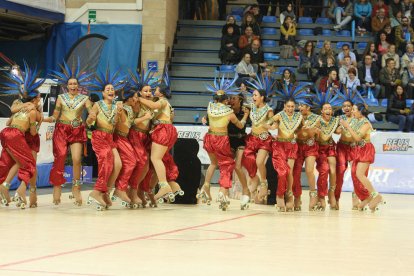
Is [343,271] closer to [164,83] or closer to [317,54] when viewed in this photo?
[164,83]

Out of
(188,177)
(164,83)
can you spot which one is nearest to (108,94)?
(164,83)

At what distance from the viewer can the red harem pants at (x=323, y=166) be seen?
43.2ft

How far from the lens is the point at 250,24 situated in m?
22.7

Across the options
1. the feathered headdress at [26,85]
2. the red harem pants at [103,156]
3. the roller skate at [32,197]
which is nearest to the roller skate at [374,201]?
the red harem pants at [103,156]

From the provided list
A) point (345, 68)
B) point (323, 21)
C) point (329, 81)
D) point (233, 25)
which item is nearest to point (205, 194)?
point (329, 81)

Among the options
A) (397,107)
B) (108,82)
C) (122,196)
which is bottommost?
(122,196)

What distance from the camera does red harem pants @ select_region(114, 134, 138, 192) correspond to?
39.8 ft

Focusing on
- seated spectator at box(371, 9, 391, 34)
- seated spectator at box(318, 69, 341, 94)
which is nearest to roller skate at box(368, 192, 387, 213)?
seated spectator at box(318, 69, 341, 94)

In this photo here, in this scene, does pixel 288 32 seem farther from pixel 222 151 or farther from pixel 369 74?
pixel 222 151

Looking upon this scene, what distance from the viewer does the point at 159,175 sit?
40.2ft

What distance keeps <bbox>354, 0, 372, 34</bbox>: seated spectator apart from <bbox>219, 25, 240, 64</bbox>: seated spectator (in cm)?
335

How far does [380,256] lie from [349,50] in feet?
47.4

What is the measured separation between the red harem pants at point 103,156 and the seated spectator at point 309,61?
399 inches

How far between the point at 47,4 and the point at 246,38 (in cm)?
484
